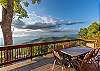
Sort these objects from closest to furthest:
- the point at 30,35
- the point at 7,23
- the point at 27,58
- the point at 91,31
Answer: the point at 27,58 < the point at 7,23 < the point at 91,31 < the point at 30,35

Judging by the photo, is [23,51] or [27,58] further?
[23,51]

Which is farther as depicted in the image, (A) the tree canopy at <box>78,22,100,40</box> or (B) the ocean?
(B) the ocean

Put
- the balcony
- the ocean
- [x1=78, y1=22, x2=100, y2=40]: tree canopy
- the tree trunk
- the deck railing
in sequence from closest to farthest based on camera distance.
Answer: the balcony
the deck railing
the tree trunk
[x1=78, y1=22, x2=100, y2=40]: tree canopy
the ocean

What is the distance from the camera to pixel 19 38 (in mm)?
15070

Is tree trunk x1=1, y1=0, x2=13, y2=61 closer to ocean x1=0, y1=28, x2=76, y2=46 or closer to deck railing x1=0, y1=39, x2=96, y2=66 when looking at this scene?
deck railing x1=0, y1=39, x2=96, y2=66

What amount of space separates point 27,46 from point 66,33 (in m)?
9.84

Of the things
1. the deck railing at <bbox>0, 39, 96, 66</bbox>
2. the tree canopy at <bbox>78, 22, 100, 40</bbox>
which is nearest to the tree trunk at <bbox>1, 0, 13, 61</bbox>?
the deck railing at <bbox>0, 39, 96, 66</bbox>

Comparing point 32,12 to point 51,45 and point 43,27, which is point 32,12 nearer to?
point 43,27

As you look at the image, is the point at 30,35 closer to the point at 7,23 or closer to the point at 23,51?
the point at 7,23

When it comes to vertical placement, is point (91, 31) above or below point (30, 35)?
above

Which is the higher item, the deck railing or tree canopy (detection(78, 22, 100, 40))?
tree canopy (detection(78, 22, 100, 40))

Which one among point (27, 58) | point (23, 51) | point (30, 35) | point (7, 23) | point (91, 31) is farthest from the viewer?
point (30, 35)

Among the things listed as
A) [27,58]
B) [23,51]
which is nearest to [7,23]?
[23,51]

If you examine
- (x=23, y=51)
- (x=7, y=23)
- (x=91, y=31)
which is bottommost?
(x=23, y=51)
